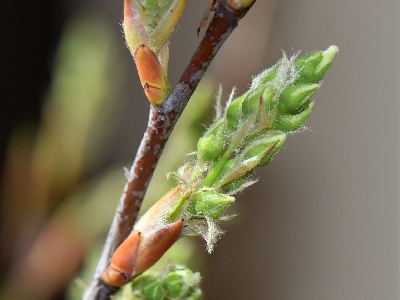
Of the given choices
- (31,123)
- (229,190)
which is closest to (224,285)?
(31,123)

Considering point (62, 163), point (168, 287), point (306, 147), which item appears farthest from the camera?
point (306, 147)

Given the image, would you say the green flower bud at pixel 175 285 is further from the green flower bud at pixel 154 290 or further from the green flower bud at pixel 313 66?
the green flower bud at pixel 313 66

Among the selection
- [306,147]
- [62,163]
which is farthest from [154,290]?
[306,147]

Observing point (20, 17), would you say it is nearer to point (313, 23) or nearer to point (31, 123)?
point (31, 123)

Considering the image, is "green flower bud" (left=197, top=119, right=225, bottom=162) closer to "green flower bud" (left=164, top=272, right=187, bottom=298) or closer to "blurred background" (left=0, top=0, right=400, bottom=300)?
"green flower bud" (left=164, top=272, right=187, bottom=298)

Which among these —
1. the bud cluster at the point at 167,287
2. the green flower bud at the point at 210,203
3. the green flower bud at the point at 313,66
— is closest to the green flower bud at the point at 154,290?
the bud cluster at the point at 167,287

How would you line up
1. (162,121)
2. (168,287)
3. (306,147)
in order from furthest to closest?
1. (306,147)
2. (168,287)
3. (162,121)

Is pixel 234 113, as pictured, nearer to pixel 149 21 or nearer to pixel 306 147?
pixel 149 21
